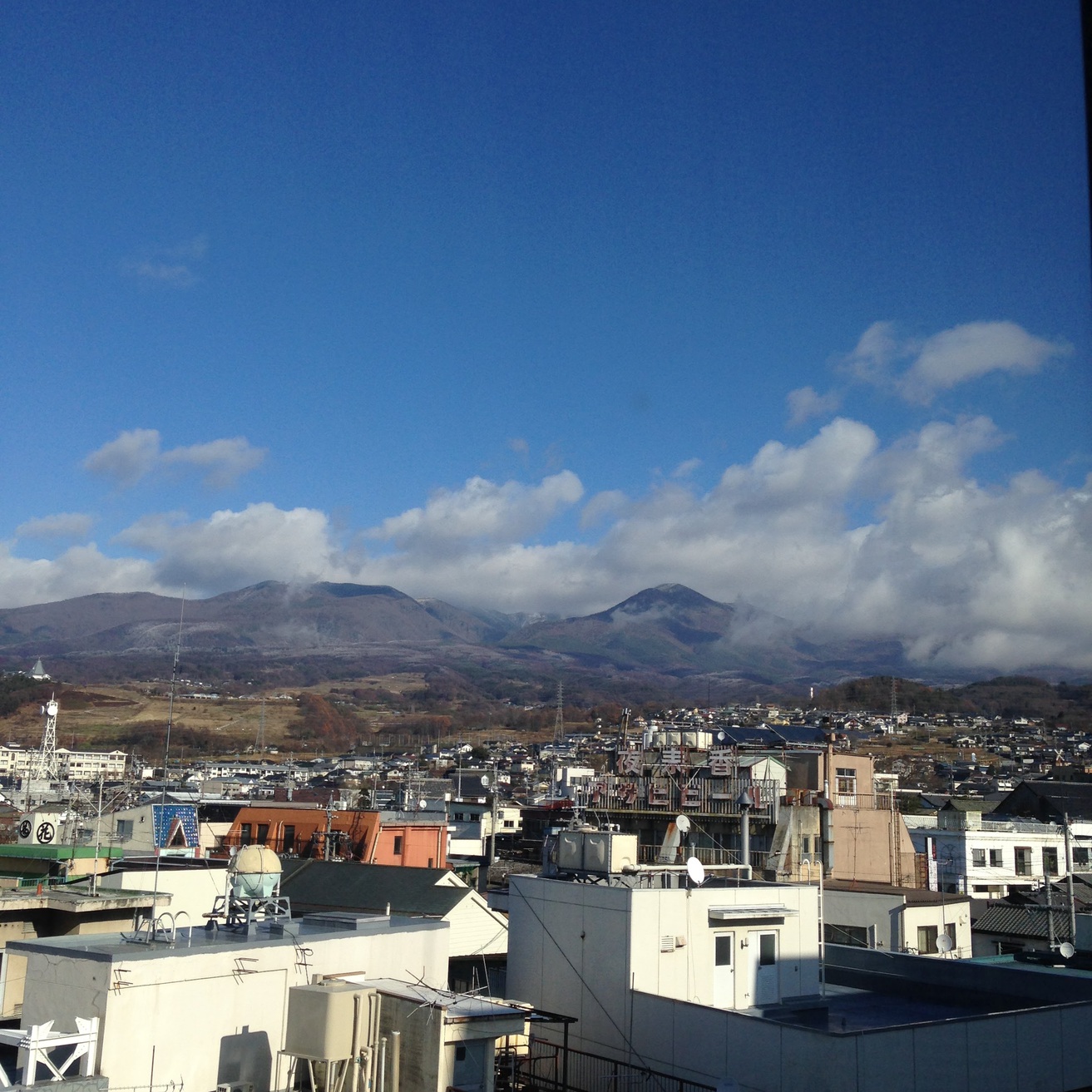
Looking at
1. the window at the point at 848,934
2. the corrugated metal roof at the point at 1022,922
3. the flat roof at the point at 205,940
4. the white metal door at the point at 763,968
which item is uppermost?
→ the flat roof at the point at 205,940

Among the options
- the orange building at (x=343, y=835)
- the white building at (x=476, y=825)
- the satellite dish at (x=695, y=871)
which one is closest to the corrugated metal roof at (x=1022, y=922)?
the satellite dish at (x=695, y=871)

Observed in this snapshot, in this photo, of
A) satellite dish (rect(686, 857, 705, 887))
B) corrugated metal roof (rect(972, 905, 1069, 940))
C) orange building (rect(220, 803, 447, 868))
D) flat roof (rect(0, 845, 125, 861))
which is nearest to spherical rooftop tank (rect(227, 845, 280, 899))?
satellite dish (rect(686, 857, 705, 887))

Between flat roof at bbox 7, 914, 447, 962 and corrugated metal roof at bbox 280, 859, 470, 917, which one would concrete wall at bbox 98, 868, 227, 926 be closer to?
corrugated metal roof at bbox 280, 859, 470, 917

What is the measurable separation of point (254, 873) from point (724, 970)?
977 centimetres

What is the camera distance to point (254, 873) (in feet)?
60.9

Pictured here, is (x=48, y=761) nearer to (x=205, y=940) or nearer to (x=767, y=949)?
(x=767, y=949)

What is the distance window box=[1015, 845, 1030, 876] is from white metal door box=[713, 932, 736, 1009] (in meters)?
49.4

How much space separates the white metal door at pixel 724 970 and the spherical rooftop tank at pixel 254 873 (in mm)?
8904

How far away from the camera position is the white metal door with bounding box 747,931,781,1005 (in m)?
22.7

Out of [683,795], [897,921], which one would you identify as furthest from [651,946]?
[683,795]

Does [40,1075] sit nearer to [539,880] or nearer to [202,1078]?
[202,1078]

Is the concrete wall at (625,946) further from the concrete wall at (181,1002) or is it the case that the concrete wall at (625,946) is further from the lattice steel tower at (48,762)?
the lattice steel tower at (48,762)

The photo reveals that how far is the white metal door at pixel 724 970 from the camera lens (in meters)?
22.1

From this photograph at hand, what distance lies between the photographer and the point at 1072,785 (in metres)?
85.8
